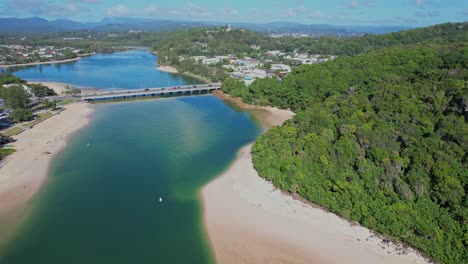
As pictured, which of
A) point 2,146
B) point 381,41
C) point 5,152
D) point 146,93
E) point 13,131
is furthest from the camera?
point 381,41

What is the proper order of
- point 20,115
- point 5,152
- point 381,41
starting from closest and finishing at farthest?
1. point 5,152
2. point 20,115
3. point 381,41

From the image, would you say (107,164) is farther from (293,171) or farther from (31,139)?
(293,171)

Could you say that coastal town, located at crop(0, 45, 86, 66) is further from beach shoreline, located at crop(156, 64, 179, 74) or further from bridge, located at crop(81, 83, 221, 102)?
bridge, located at crop(81, 83, 221, 102)

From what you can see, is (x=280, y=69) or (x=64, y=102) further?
(x=280, y=69)

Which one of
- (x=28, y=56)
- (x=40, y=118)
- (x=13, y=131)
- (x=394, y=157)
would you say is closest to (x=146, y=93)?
(x=40, y=118)

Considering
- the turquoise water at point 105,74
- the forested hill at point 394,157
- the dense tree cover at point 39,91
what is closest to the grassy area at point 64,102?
the dense tree cover at point 39,91

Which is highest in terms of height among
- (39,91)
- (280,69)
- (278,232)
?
(39,91)

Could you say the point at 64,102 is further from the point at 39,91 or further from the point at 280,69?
the point at 280,69
